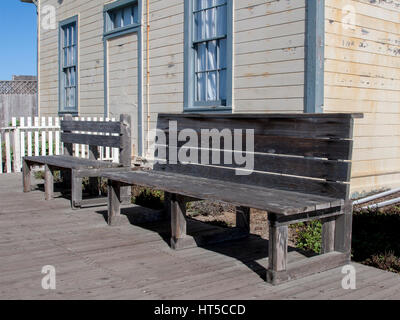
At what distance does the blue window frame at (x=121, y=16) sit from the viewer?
10328mm

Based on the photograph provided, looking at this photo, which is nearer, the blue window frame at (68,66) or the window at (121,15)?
the window at (121,15)

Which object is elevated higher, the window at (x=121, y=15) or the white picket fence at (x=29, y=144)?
the window at (x=121, y=15)

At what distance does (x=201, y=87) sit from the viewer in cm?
854

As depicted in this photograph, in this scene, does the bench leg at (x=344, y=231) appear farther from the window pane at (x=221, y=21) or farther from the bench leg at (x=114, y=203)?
the window pane at (x=221, y=21)

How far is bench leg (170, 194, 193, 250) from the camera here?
4383mm

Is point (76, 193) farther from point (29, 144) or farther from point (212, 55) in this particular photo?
point (29, 144)

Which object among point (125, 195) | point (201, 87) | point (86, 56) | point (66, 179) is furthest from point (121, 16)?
point (125, 195)

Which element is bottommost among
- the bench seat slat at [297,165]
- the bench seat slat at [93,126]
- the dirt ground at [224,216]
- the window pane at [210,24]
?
the dirt ground at [224,216]

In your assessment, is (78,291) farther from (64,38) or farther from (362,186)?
(64,38)

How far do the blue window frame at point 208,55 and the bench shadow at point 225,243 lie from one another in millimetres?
2700

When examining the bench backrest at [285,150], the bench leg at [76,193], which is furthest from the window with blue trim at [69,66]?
the bench backrest at [285,150]

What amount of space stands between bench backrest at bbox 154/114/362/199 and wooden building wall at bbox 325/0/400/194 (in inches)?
90.9

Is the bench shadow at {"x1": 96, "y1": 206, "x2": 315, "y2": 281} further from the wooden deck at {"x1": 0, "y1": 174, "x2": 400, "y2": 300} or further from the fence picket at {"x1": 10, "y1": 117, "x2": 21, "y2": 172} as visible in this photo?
the fence picket at {"x1": 10, "y1": 117, "x2": 21, "y2": 172}
